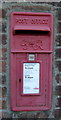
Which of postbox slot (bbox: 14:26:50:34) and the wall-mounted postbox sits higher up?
postbox slot (bbox: 14:26:50:34)

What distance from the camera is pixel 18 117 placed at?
175 centimetres

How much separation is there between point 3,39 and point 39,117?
33.4 inches

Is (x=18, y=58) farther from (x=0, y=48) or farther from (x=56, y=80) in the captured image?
(x=56, y=80)

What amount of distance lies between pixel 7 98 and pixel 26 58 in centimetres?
44

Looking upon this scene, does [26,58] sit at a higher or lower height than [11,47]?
lower

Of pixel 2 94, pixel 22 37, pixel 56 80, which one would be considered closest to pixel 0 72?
pixel 2 94

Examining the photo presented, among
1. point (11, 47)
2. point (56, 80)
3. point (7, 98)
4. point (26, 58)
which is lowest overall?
point (7, 98)

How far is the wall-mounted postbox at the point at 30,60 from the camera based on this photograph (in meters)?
1.61

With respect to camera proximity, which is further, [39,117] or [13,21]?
[39,117]

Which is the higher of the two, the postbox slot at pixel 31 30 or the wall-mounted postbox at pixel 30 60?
the postbox slot at pixel 31 30

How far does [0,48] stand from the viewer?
1687 mm

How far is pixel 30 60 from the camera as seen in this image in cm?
162

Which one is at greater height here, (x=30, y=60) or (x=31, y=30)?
(x=31, y=30)

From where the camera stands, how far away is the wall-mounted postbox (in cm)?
161
